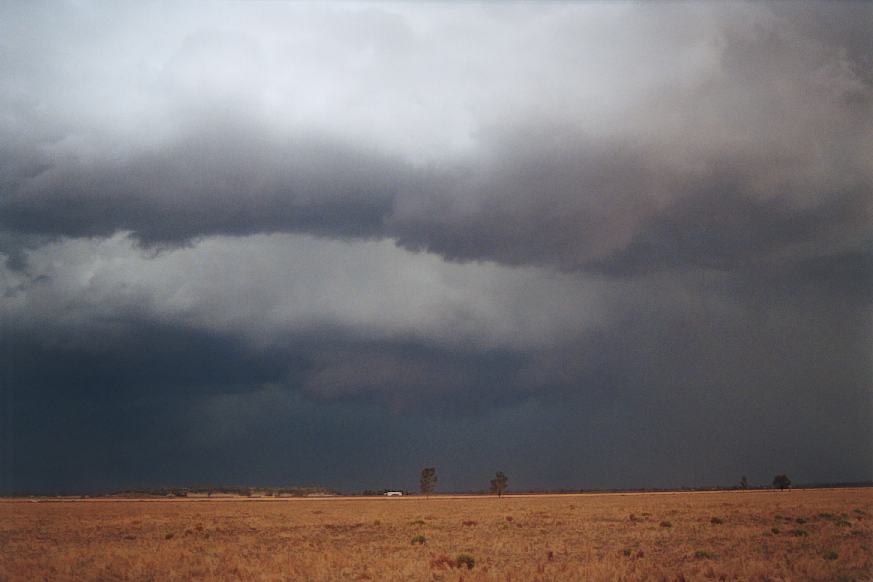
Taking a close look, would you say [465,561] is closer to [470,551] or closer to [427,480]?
[470,551]

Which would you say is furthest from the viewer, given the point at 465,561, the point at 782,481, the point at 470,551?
the point at 782,481

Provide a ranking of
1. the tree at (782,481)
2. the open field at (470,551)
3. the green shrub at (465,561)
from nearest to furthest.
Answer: the open field at (470,551) < the green shrub at (465,561) < the tree at (782,481)

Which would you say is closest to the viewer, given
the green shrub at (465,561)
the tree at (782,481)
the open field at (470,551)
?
the open field at (470,551)

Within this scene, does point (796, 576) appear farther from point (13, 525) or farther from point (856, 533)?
point (13, 525)

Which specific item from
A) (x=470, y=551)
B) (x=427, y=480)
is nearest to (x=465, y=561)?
(x=470, y=551)

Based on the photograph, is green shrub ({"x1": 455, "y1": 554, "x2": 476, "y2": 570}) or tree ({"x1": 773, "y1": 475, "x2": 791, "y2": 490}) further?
tree ({"x1": 773, "y1": 475, "x2": 791, "y2": 490})

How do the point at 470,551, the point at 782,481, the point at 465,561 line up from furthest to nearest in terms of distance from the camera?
the point at 782,481 → the point at 470,551 → the point at 465,561

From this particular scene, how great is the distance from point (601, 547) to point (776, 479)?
18978cm

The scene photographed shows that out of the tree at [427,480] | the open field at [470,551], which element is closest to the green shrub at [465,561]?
the open field at [470,551]

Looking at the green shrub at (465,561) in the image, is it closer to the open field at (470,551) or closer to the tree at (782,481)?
the open field at (470,551)

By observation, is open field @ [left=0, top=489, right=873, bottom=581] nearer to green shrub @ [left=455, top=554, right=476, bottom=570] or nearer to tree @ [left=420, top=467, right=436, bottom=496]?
green shrub @ [left=455, top=554, right=476, bottom=570]

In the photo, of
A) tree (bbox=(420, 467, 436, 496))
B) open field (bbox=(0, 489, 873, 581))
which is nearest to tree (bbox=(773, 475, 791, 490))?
tree (bbox=(420, 467, 436, 496))

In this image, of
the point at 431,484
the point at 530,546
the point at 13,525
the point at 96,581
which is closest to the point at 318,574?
the point at 96,581

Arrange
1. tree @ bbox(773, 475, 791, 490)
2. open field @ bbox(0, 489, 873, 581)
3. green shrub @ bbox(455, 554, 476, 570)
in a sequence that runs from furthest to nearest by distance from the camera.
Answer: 1. tree @ bbox(773, 475, 791, 490)
2. green shrub @ bbox(455, 554, 476, 570)
3. open field @ bbox(0, 489, 873, 581)
